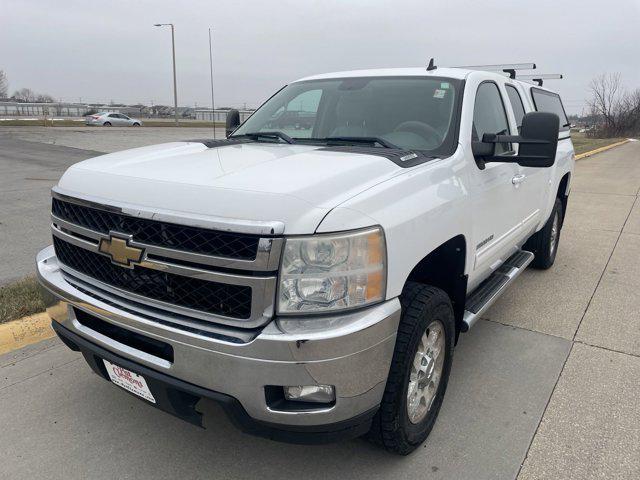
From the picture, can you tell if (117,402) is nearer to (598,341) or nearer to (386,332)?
(386,332)

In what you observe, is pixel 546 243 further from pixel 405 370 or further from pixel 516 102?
pixel 405 370

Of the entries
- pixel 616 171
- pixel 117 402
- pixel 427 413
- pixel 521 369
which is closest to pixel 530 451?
pixel 427 413

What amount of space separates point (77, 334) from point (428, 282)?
5.92 feet

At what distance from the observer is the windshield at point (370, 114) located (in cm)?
311

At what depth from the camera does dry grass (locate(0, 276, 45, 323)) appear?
12.2 feet

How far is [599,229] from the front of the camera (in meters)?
7.58

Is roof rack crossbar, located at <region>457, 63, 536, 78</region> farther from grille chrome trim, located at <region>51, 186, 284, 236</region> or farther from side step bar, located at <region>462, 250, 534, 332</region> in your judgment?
grille chrome trim, located at <region>51, 186, 284, 236</region>

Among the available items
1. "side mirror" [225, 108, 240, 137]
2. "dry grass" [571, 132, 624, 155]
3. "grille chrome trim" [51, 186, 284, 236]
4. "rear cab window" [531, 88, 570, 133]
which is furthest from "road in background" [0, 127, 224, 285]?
"dry grass" [571, 132, 624, 155]

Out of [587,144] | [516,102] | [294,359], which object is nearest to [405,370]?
[294,359]

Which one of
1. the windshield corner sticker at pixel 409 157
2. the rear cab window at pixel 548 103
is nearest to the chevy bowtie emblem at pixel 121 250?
the windshield corner sticker at pixel 409 157

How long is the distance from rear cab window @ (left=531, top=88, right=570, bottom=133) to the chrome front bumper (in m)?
3.65

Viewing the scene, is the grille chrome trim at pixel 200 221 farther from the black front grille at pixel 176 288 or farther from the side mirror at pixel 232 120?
the side mirror at pixel 232 120

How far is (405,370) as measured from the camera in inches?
89.3

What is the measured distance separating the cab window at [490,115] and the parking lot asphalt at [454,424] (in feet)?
4.75
